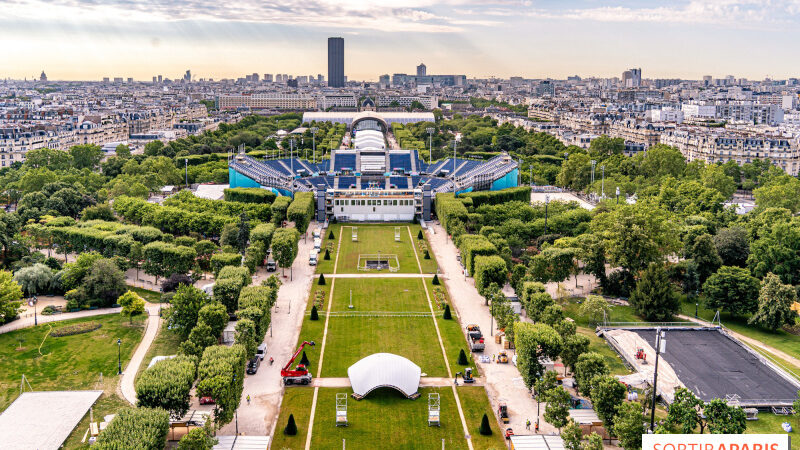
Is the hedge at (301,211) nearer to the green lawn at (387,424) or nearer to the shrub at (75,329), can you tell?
the shrub at (75,329)

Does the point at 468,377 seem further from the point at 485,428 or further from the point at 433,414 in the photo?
the point at 485,428

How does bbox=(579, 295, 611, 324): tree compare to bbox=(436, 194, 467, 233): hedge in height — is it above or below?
below

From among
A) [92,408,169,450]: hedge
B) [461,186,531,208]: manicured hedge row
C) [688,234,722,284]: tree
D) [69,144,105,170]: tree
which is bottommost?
[92,408,169,450]: hedge

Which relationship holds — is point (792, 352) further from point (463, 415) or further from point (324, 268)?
point (324, 268)

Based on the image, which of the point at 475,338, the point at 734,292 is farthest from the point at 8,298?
the point at 734,292

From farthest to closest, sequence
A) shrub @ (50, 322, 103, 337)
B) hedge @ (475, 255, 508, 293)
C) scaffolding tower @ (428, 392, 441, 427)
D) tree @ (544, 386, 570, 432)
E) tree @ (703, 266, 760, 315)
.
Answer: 1. hedge @ (475, 255, 508, 293)
2. tree @ (703, 266, 760, 315)
3. shrub @ (50, 322, 103, 337)
4. scaffolding tower @ (428, 392, 441, 427)
5. tree @ (544, 386, 570, 432)

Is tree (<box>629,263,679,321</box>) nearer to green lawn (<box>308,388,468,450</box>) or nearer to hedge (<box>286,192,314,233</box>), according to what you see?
green lawn (<box>308,388,468,450</box>)

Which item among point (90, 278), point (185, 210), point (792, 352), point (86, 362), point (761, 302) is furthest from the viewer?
point (185, 210)

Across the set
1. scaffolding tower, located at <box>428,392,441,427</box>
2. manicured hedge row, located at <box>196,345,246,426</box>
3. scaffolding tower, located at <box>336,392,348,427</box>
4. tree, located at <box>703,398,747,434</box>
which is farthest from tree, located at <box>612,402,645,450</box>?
manicured hedge row, located at <box>196,345,246,426</box>

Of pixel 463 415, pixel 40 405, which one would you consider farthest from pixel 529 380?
pixel 40 405
